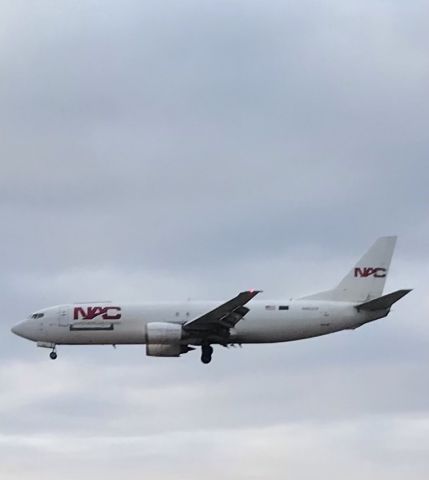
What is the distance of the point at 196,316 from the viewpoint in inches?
3270

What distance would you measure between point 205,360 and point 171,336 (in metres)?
2.90

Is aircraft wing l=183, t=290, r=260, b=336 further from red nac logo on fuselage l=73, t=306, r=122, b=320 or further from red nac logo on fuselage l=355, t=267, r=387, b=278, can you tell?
red nac logo on fuselage l=355, t=267, r=387, b=278

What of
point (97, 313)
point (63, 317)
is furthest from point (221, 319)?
point (63, 317)

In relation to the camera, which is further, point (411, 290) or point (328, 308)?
point (328, 308)

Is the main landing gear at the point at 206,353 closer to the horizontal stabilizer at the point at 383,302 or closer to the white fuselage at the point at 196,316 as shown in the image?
the white fuselage at the point at 196,316

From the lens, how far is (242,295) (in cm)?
7788

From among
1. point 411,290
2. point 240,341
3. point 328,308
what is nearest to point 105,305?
point 240,341

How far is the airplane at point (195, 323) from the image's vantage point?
8156 centimetres

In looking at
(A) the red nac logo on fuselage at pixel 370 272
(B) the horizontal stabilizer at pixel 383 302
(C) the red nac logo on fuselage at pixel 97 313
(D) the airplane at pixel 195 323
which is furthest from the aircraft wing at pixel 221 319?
(A) the red nac logo on fuselage at pixel 370 272

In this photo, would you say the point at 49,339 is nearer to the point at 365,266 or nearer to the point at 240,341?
the point at 240,341

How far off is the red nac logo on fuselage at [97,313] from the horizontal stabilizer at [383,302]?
14976mm

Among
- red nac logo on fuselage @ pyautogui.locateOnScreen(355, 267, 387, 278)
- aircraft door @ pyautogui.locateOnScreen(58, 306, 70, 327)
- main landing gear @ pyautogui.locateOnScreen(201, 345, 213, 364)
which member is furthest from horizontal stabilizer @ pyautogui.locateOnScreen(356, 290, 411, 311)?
aircraft door @ pyautogui.locateOnScreen(58, 306, 70, 327)

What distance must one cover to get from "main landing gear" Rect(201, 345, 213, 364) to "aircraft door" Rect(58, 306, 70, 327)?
8.58m

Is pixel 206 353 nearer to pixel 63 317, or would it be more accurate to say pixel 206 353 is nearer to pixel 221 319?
pixel 221 319
